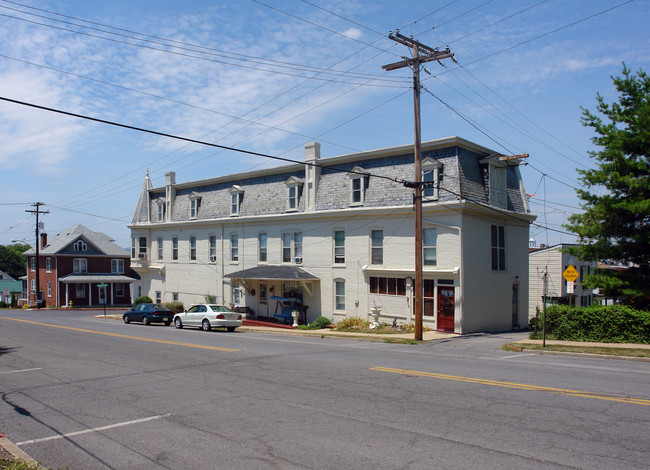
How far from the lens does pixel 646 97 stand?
75.2 ft

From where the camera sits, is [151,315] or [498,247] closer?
[498,247]

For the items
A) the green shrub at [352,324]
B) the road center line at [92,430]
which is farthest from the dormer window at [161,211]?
the road center line at [92,430]

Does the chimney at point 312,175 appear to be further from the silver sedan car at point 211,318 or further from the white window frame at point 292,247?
the silver sedan car at point 211,318

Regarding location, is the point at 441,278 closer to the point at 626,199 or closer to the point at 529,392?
the point at 626,199

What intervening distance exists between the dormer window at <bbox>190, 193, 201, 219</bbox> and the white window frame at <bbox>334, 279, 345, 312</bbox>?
1571 centimetres

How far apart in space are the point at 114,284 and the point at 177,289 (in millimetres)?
26794

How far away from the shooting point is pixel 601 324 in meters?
20.4

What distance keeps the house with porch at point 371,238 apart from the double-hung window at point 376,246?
0.07 meters

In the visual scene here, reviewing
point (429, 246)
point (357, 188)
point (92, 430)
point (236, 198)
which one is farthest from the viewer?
point (236, 198)

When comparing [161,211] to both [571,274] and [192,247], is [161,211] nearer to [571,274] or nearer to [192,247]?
[192,247]

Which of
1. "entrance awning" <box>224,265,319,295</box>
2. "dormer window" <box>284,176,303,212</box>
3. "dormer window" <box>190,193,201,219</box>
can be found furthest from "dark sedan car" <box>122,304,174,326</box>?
"dormer window" <box>284,176,303,212</box>

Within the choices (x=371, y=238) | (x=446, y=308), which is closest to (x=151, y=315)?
(x=371, y=238)

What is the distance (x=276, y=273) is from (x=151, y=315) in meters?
8.73

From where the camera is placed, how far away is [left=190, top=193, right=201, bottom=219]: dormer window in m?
41.0
